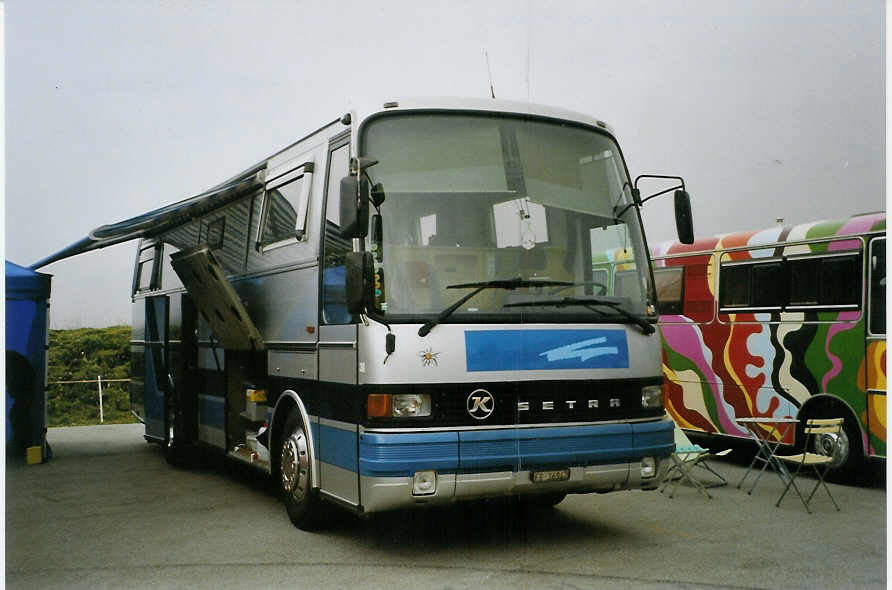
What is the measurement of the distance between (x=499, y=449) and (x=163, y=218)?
165 inches

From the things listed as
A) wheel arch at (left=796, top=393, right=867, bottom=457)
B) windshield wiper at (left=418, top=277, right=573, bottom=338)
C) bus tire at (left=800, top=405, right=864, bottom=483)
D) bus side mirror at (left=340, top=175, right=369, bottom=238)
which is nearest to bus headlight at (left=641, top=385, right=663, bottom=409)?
windshield wiper at (left=418, top=277, right=573, bottom=338)

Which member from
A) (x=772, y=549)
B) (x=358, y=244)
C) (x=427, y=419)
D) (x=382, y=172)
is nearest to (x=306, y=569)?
(x=427, y=419)

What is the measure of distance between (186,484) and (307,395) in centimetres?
340

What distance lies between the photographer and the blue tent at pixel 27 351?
10445 millimetres

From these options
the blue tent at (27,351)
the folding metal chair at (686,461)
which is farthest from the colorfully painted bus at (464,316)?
the blue tent at (27,351)

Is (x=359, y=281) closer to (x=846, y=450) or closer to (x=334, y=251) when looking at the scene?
(x=334, y=251)

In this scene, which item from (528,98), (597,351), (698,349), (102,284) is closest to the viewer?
(597,351)

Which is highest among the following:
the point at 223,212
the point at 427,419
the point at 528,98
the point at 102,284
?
the point at 528,98

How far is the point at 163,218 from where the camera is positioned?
29.3 ft

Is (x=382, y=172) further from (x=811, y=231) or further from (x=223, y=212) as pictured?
(x=811, y=231)

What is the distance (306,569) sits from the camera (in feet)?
21.0

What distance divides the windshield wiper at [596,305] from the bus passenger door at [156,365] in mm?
5939

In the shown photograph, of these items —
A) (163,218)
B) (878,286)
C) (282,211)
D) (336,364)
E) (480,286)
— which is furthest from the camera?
(878,286)

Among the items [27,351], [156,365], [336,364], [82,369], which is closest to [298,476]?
[336,364]
